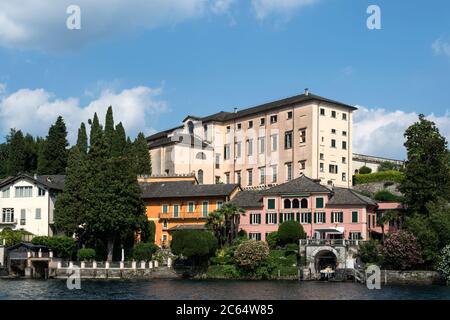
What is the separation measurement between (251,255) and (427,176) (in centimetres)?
1890

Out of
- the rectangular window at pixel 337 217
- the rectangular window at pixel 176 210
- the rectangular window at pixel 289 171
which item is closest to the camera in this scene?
the rectangular window at pixel 337 217

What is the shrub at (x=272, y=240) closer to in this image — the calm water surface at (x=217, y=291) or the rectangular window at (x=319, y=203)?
the rectangular window at (x=319, y=203)

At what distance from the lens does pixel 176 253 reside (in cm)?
7044

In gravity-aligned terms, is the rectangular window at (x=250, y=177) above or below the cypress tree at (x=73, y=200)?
above

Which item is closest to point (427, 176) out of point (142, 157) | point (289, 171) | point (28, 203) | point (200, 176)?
point (289, 171)

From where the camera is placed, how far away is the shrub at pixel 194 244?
227 ft

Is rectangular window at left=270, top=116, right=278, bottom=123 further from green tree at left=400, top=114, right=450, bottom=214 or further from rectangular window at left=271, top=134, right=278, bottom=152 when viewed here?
green tree at left=400, top=114, right=450, bottom=214

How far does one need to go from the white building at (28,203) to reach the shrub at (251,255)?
86.7ft

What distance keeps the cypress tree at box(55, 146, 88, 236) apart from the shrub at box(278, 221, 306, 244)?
2098cm

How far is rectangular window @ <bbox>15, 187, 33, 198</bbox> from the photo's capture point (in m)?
84.2

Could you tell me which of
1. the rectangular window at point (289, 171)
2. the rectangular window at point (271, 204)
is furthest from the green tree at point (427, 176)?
the rectangular window at point (289, 171)
